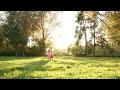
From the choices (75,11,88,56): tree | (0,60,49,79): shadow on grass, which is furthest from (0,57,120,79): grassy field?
(75,11,88,56): tree

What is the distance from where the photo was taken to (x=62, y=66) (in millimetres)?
9820

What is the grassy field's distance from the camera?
8672 mm

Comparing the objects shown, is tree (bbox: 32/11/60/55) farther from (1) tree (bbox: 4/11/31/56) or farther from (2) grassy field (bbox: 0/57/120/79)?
(2) grassy field (bbox: 0/57/120/79)

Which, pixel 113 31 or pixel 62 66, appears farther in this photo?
pixel 62 66

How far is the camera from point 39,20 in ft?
30.8

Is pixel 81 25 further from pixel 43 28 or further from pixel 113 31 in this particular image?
pixel 43 28

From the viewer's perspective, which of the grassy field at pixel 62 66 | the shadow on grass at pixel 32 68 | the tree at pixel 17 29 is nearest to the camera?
the grassy field at pixel 62 66

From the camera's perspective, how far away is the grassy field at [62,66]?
8.67 metres

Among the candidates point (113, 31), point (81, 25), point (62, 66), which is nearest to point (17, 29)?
point (62, 66)

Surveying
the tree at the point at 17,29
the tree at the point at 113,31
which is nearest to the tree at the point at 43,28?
the tree at the point at 17,29

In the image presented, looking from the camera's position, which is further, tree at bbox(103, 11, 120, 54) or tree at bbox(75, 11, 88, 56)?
tree at bbox(103, 11, 120, 54)

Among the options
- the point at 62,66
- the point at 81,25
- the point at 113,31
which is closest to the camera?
the point at 81,25

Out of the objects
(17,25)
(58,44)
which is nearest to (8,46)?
(17,25)

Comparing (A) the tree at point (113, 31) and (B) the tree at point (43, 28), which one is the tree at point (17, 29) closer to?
(B) the tree at point (43, 28)
